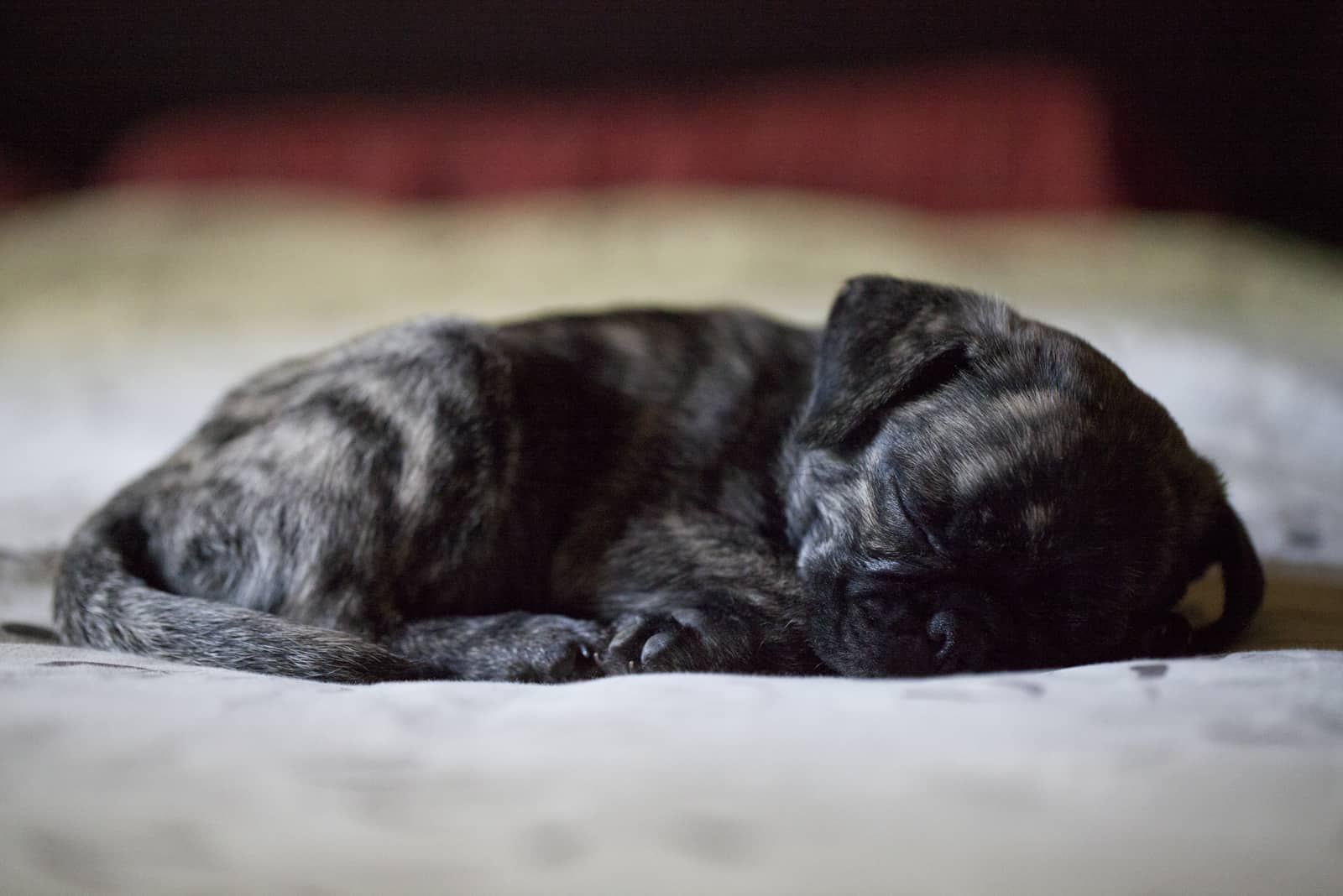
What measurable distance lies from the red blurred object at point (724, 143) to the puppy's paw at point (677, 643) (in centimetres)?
400

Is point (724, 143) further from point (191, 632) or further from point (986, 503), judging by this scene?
point (191, 632)

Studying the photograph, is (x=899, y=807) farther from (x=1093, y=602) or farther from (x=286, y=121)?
(x=286, y=121)

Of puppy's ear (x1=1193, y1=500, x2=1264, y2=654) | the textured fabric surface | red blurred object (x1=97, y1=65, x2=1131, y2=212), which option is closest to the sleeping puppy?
puppy's ear (x1=1193, y1=500, x2=1264, y2=654)

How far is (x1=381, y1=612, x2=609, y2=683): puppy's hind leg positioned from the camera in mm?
1667

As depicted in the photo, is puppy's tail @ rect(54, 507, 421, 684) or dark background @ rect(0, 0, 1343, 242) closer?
puppy's tail @ rect(54, 507, 421, 684)

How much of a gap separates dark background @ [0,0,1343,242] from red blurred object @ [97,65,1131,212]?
0.34 meters

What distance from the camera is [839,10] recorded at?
5930mm

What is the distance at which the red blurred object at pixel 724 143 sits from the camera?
17.4 ft

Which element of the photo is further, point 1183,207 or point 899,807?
point 1183,207

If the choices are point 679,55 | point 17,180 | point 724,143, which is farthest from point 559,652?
point 17,180

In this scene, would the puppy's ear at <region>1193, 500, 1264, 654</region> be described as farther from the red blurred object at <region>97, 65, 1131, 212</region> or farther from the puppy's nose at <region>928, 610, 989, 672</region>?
the red blurred object at <region>97, 65, 1131, 212</region>

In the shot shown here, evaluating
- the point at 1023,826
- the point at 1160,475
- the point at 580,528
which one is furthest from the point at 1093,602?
the point at 580,528

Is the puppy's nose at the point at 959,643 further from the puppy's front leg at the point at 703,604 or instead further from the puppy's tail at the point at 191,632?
the puppy's tail at the point at 191,632

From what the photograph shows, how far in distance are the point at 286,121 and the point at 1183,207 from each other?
4.77 metres
